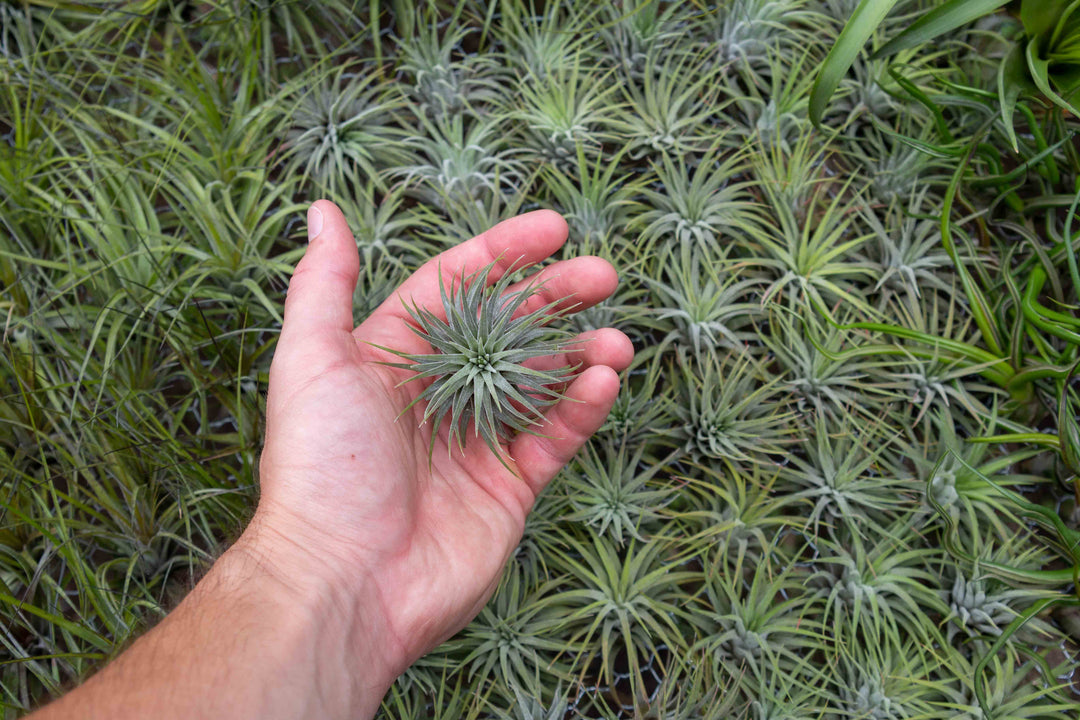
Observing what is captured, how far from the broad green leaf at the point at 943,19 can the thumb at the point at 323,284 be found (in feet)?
4.55

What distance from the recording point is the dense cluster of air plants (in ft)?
5.34

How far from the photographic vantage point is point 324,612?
4.09 feet

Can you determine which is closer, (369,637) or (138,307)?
(369,637)

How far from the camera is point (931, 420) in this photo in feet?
6.00

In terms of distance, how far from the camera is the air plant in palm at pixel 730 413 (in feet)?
5.68

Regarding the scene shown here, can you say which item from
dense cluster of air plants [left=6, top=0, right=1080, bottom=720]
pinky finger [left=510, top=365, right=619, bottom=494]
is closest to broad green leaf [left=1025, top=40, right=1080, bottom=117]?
dense cluster of air plants [left=6, top=0, right=1080, bottom=720]

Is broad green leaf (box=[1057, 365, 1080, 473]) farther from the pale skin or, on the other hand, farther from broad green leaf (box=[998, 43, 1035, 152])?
the pale skin

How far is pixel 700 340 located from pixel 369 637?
1088 mm

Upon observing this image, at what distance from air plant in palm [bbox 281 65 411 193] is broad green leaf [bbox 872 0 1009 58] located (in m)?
1.31

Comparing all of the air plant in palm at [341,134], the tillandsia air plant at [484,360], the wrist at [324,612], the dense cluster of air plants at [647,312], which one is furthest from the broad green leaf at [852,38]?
the wrist at [324,612]

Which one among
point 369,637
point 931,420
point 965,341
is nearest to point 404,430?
point 369,637

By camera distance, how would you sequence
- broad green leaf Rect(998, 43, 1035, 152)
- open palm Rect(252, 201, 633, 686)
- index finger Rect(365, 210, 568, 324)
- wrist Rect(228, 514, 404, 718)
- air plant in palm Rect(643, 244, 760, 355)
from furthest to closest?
air plant in palm Rect(643, 244, 760, 355)
broad green leaf Rect(998, 43, 1035, 152)
index finger Rect(365, 210, 568, 324)
open palm Rect(252, 201, 633, 686)
wrist Rect(228, 514, 404, 718)

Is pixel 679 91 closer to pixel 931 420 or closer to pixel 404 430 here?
pixel 931 420

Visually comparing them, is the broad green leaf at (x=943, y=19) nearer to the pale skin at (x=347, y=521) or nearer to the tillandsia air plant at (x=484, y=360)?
the pale skin at (x=347, y=521)
